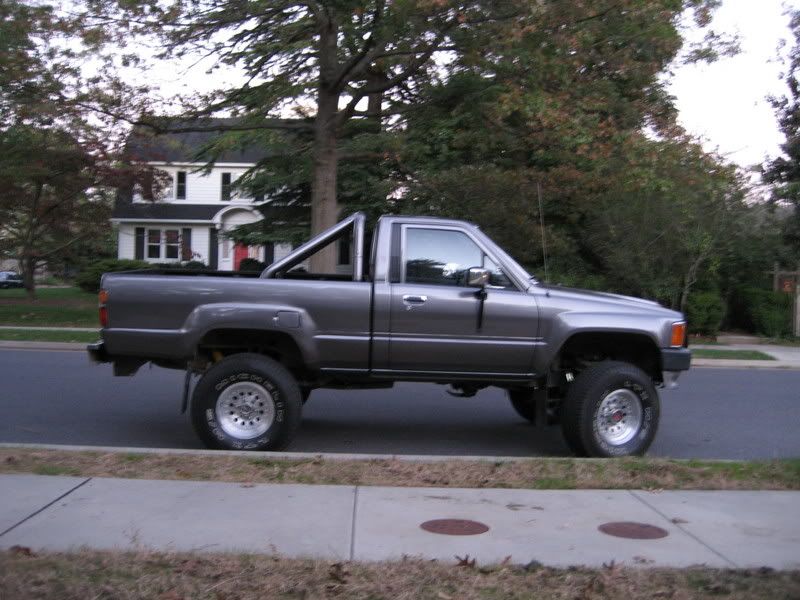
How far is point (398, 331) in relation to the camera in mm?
7629

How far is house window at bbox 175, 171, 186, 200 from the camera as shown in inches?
1562

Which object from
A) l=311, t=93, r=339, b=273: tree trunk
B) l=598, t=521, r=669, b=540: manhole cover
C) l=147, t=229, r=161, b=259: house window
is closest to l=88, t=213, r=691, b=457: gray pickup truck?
l=598, t=521, r=669, b=540: manhole cover

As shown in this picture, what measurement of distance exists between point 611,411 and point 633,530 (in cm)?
236

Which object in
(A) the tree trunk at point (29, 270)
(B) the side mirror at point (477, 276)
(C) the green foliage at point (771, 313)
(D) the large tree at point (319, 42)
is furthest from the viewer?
(A) the tree trunk at point (29, 270)

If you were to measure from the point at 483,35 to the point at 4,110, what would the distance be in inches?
354

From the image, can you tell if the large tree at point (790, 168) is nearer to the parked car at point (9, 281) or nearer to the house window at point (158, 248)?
the house window at point (158, 248)

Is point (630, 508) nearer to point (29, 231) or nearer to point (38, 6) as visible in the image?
point (38, 6)

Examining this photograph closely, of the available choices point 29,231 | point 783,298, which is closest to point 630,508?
point 783,298

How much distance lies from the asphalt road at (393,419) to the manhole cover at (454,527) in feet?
8.47

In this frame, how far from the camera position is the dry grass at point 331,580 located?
4.34 metres

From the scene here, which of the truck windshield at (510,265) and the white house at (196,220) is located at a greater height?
the white house at (196,220)

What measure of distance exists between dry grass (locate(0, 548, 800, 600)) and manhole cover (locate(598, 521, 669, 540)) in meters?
0.62

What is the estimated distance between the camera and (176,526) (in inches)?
215

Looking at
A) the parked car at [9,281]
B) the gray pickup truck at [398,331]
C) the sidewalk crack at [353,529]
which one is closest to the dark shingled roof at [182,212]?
the parked car at [9,281]
